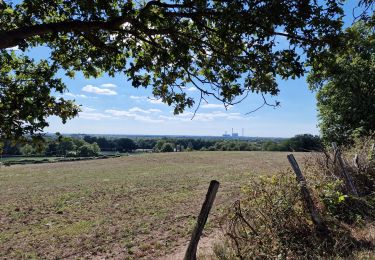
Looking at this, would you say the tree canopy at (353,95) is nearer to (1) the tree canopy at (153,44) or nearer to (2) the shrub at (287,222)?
(2) the shrub at (287,222)

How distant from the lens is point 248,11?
5172mm

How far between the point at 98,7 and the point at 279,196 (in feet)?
16.3

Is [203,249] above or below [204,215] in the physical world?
below

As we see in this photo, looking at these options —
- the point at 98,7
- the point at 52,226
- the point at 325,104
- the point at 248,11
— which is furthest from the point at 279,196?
the point at 325,104

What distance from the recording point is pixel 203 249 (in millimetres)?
7770

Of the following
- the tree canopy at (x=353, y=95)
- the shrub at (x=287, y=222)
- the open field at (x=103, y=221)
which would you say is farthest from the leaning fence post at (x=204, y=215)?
the tree canopy at (x=353, y=95)

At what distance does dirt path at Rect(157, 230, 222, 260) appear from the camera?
7298 millimetres

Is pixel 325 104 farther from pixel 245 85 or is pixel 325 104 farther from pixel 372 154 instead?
pixel 245 85

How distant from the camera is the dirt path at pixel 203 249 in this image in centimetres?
730

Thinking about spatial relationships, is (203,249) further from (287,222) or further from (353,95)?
(353,95)

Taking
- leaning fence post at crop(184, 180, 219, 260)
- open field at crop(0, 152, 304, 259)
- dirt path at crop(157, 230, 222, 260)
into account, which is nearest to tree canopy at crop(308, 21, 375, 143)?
open field at crop(0, 152, 304, 259)

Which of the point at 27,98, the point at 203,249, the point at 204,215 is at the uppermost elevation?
the point at 27,98

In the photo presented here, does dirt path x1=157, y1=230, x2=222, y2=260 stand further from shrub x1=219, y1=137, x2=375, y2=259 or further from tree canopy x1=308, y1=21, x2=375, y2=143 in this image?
tree canopy x1=308, y1=21, x2=375, y2=143

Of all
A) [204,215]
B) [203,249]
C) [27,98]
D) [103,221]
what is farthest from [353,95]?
[27,98]
